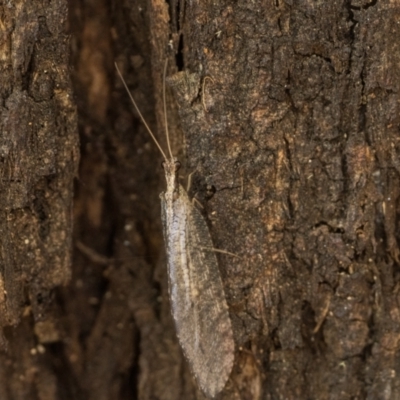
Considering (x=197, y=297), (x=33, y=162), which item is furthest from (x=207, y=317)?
(x=33, y=162)

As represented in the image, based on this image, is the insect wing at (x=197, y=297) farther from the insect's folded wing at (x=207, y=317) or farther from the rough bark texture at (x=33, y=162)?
the rough bark texture at (x=33, y=162)

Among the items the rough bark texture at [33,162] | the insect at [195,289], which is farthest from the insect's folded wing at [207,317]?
the rough bark texture at [33,162]

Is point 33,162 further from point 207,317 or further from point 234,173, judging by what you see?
point 207,317

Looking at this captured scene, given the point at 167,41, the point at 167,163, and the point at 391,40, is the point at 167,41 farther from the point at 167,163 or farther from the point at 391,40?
the point at 391,40

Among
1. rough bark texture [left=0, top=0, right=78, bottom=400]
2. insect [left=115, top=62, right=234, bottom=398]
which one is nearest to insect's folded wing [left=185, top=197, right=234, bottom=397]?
insect [left=115, top=62, right=234, bottom=398]

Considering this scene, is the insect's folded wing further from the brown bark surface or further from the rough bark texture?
the rough bark texture

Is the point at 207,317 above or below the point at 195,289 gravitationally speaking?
below
